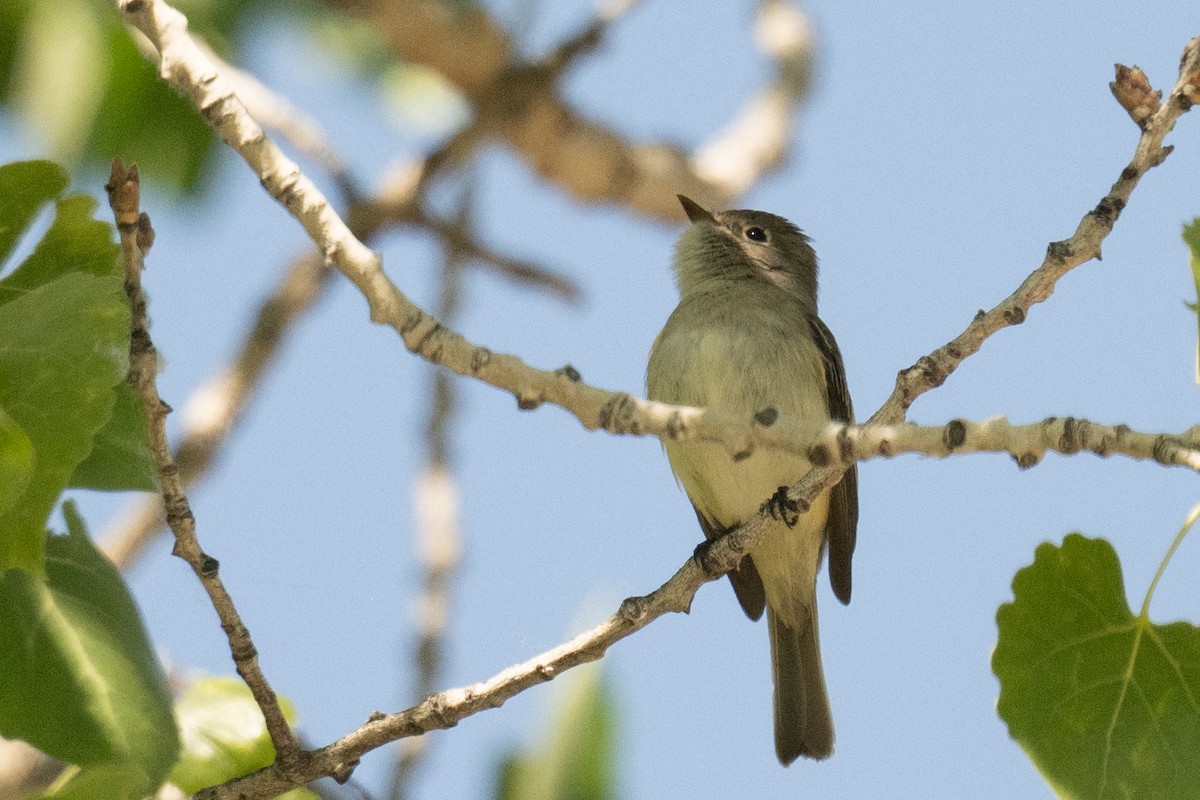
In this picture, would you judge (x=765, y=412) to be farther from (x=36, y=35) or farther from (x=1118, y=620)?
(x=36, y=35)

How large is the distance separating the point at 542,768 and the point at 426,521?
222 cm

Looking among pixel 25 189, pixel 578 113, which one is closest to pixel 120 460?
pixel 25 189

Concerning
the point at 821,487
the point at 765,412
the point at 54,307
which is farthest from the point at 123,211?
the point at 821,487

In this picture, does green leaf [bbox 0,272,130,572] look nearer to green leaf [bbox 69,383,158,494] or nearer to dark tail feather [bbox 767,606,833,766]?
green leaf [bbox 69,383,158,494]

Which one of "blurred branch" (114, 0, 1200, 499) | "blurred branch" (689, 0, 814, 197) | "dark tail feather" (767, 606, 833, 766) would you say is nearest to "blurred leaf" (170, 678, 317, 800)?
"blurred branch" (114, 0, 1200, 499)

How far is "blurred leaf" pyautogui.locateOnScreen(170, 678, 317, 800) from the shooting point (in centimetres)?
317

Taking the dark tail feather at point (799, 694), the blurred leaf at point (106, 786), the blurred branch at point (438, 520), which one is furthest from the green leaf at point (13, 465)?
the dark tail feather at point (799, 694)

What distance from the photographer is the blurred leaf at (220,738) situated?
317 centimetres

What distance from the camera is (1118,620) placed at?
284cm

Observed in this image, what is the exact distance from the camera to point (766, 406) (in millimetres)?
4863

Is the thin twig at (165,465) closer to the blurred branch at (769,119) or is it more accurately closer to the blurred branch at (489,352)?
the blurred branch at (489,352)

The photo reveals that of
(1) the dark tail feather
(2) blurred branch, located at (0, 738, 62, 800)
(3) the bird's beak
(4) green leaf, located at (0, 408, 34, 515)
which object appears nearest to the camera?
(4) green leaf, located at (0, 408, 34, 515)

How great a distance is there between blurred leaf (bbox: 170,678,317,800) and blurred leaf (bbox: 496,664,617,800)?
62cm

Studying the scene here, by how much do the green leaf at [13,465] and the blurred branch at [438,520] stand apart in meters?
2.72
